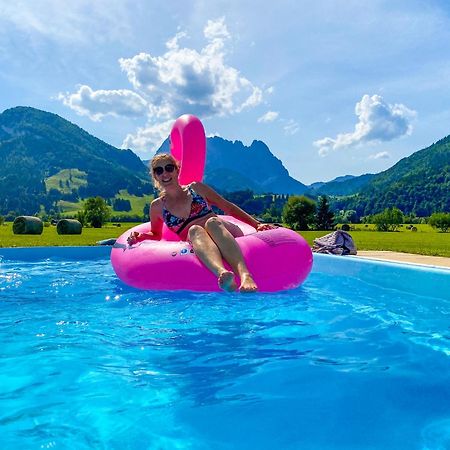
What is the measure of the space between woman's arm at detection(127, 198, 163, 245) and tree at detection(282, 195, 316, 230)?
41263 millimetres

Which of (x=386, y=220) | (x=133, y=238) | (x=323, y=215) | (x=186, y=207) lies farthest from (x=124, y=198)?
(x=186, y=207)

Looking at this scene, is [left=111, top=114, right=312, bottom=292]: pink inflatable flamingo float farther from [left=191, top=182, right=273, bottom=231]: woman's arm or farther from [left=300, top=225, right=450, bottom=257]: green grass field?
[left=300, top=225, right=450, bottom=257]: green grass field

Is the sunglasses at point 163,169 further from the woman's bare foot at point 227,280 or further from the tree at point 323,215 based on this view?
the tree at point 323,215

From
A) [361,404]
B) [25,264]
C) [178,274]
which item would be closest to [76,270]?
[25,264]

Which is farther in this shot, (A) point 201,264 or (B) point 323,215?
(B) point 323,215

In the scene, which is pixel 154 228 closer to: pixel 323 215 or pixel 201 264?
pixel 201 264

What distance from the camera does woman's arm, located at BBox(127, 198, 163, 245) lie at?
5.51m

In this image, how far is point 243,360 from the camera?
2922 mm

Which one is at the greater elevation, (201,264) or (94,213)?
(94,213)

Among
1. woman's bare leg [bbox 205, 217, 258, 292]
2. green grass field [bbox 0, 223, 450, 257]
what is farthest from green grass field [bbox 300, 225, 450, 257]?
woman's bare leg [bbox 205, 217, 258, 292]

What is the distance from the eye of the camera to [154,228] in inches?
237

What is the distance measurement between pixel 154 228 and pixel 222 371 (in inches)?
140

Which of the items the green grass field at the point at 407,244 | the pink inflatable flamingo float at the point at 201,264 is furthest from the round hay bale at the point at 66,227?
the pink inflatable flamingo float at the point at 201,264

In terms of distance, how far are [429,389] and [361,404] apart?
525mm
